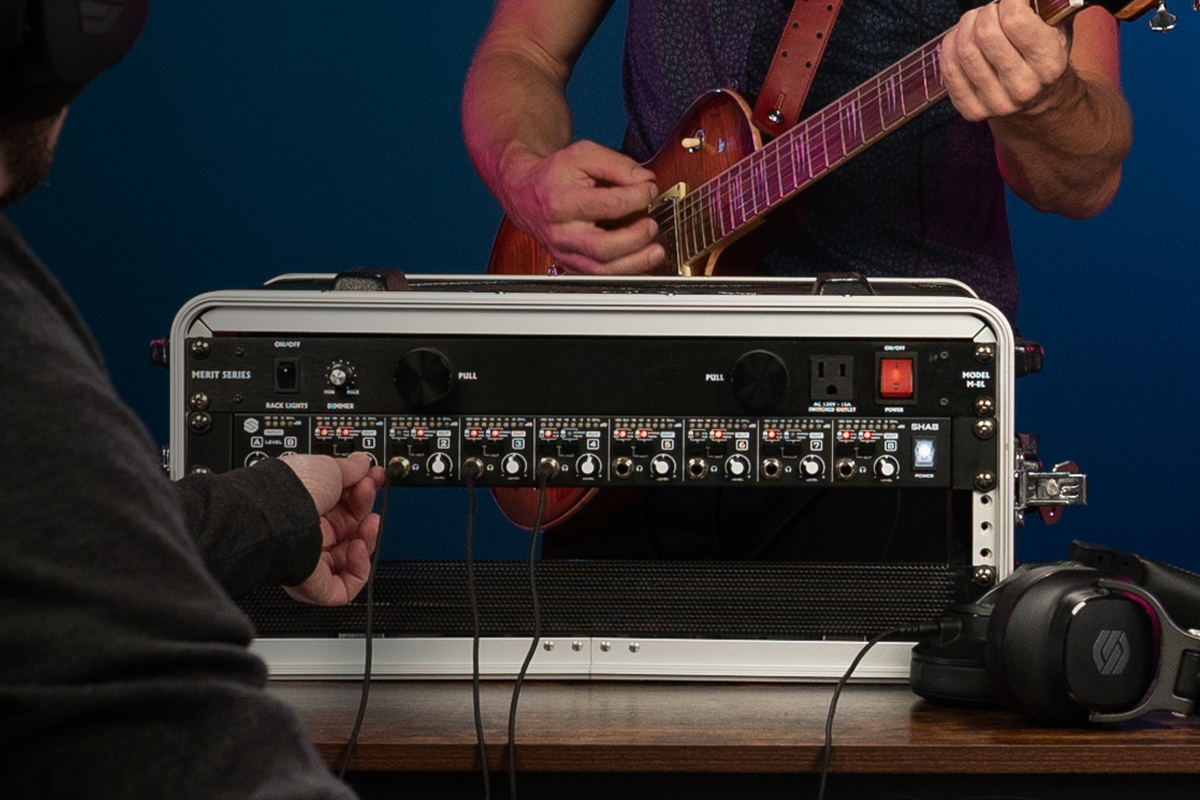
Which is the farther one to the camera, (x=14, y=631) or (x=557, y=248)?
(x=557, y=248)

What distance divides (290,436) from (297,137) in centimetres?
167

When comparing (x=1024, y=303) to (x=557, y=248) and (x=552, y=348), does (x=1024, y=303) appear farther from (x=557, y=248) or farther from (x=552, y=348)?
(x=552, y=348)

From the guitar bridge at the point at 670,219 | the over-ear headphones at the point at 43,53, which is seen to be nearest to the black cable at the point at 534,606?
the over-ear headphones at the point at 43,53

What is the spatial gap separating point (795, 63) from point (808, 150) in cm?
16

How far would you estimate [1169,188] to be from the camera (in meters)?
2.38

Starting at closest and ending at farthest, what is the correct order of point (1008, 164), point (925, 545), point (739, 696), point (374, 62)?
point (739, 696) < point (925, 545) < point (1008, 164) < point (374, 62)

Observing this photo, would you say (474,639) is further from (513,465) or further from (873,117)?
(873,117)

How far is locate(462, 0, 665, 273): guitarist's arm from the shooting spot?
1.61 meters

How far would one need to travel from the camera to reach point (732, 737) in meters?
0.86

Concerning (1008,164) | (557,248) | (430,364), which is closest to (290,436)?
(430,364)

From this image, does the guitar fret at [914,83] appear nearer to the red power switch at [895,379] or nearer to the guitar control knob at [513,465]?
the red power switch at [895,379]

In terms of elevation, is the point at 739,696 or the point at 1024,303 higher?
the point at 1024,303

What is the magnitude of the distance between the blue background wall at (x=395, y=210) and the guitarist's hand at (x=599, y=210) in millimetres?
950

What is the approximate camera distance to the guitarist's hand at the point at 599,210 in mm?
1604
